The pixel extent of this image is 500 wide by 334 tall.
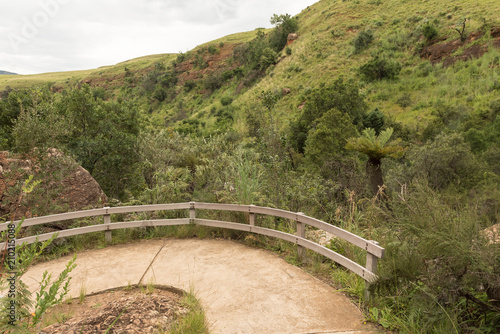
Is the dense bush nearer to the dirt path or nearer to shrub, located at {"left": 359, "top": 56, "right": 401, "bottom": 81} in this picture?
the dirt path

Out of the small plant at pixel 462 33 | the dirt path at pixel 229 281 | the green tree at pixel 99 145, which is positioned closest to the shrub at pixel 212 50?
the small plant at pixel 462 33

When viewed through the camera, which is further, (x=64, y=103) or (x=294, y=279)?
(x=64, y=103)

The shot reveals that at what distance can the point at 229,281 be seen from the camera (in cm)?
444

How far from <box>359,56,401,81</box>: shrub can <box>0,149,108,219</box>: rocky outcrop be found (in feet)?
117

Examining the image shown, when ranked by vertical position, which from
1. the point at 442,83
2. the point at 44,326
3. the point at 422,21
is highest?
the point at 422,21

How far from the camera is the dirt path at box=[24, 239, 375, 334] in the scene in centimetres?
347

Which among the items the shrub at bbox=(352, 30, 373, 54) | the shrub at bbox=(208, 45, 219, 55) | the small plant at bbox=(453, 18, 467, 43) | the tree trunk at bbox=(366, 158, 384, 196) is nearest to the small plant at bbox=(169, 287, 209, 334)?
the tree trunk at bbox=(366, 158, 384, 196)

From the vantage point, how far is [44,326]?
10.7 feet

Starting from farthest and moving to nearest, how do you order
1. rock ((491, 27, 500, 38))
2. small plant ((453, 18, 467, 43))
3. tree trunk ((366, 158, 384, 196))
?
1. small plant ((453, 18, 467, 43))
2. rock ((491, 27, 500, 38))
3. tree trunk ((366, 158, 384, 196))

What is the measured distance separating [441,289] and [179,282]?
3266 mm

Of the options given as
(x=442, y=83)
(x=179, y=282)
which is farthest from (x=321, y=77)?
(x=179, y=282)

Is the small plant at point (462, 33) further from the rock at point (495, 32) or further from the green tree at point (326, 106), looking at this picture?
the green tree at point (326, 106)

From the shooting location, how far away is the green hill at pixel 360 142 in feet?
11.0

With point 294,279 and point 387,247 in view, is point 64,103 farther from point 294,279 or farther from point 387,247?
point 387,247
